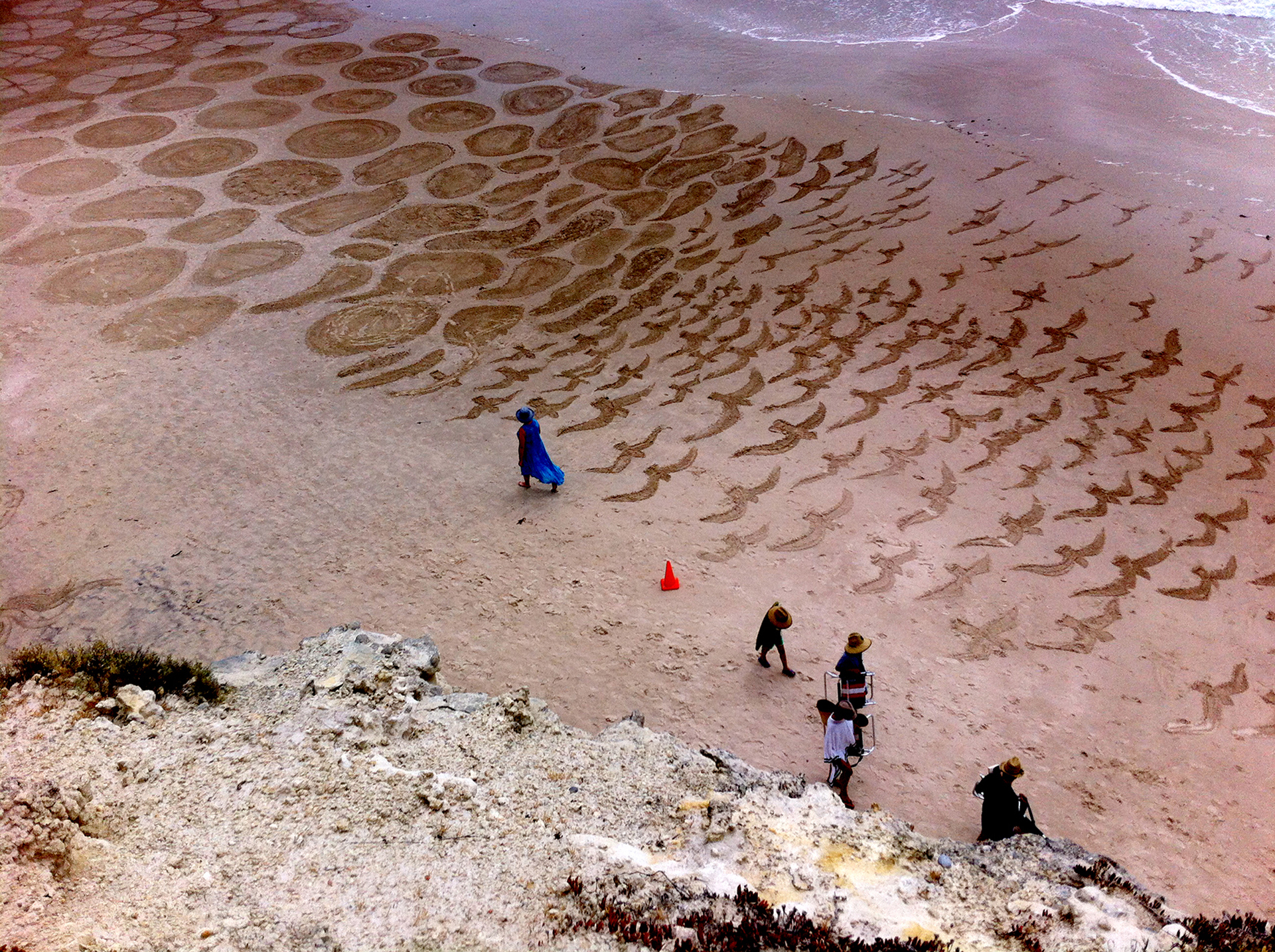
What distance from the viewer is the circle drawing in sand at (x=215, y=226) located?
12500 millimetres

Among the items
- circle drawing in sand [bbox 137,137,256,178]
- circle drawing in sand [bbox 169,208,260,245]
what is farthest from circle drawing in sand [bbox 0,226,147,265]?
circle drawing in sand [bbox 137,137,256,178]

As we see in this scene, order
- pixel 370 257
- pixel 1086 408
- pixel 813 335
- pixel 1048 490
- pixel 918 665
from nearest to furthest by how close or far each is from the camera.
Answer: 1. pixel 918 665
2. pixel 1048 490
3. pixel 1086 408
4. pixel 813 335
5. pixel 370 257

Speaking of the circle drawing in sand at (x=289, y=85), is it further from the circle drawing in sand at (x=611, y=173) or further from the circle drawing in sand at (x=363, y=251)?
the circle drawing in sand at (x=611, y=173)

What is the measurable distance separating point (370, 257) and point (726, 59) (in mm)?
9337

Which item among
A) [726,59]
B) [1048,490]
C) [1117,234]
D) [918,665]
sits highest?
[726,59]

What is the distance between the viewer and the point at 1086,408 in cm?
898

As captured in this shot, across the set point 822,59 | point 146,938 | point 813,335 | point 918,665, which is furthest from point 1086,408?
point 822,59

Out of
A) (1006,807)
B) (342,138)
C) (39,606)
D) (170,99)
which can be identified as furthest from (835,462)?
(170,99)

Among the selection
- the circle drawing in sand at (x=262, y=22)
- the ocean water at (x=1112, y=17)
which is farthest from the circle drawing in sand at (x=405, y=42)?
the ocean water at (x=1112, y=17)

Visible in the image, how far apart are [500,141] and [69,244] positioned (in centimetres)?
709

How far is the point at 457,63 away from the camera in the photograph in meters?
17.3

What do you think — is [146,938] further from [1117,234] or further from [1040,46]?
[1040,46]

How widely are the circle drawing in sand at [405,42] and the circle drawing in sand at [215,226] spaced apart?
713cm

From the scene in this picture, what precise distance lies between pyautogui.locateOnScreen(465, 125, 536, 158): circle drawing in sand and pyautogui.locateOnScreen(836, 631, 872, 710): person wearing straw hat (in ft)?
38.7
